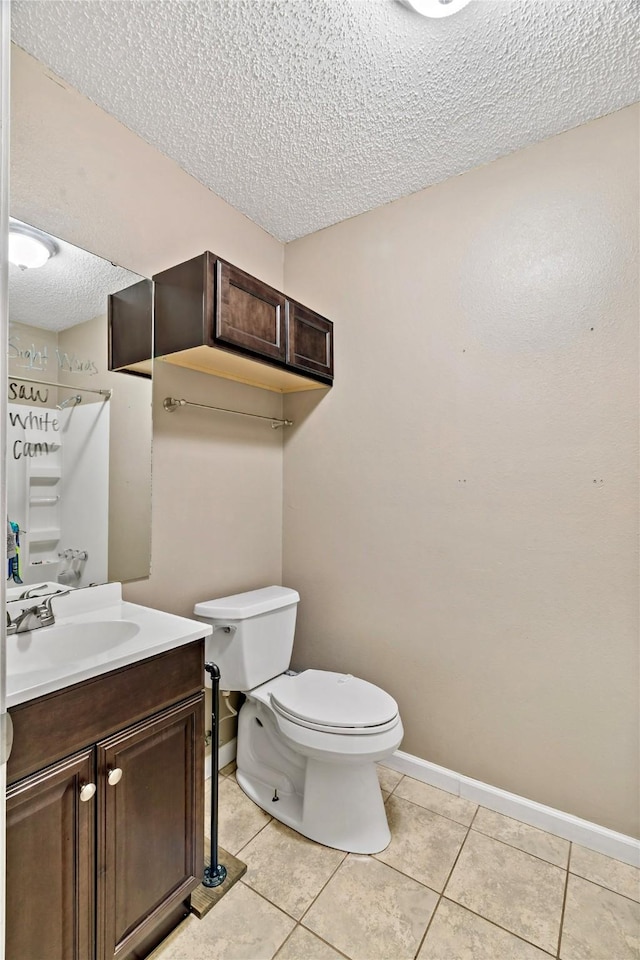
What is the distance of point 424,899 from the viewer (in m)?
1.40

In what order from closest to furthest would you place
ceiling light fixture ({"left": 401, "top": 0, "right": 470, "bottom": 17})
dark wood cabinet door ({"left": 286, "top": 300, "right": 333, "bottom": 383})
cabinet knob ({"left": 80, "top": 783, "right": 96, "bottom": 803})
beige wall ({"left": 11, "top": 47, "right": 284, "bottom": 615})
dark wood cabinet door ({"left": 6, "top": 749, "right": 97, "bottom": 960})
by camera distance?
1. dark wood cabinet door ({"left": 6, "top": 749, "right": 97, "bottom": 960})
2. cabinet knob ({"left": 80, "top": 783, "right": 96, "bottom": 803})
3. ceiling light fixture ({"left": 401, "top": 0, "right": 470, "bottom": 17})
4. beige wall ({"left": 11, "top": 47, "right": 284, "bottom": 615})
5. dark wood cabinet door ({"left": 286, "top": 300, "right": 333, "bottom": 383})

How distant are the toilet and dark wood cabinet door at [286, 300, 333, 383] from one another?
1.02 meters

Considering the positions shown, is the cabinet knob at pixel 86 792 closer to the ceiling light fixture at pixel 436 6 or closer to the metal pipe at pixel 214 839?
the metal pipe at pixel 214 839

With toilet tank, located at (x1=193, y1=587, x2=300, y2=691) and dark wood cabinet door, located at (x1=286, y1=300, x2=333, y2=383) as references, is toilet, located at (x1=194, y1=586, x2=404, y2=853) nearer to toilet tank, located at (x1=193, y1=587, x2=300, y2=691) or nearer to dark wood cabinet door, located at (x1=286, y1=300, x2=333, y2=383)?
toilet tank, located at (x1=193, y1=587, x2=300, y2=691)

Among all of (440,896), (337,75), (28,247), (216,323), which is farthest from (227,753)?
(337,75)

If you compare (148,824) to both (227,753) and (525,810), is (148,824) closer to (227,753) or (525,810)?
(227,753)

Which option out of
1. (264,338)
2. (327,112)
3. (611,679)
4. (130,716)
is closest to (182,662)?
(130,716)

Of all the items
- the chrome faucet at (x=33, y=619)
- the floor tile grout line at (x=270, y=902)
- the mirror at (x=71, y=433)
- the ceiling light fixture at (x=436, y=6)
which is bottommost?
the floor tile grout line at (x=270, y=902)

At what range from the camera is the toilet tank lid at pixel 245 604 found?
1.81m

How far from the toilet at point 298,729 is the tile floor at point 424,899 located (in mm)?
85

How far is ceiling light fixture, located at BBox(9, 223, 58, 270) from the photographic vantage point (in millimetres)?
1346

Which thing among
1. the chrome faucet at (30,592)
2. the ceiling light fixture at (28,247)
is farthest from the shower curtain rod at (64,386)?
the chrome faucet at (30,592)

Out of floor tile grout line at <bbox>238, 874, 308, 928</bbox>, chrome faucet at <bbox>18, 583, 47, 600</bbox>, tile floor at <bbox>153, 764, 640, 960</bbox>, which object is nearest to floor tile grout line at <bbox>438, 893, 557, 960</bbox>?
tile floor at <bbox>153, 764, 640, 960</bbox>

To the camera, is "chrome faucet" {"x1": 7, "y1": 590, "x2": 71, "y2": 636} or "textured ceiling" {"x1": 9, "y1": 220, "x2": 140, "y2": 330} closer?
"chrome faucet" {"x1": 7, "y1": 590, "x2": 71, "y2": 636}
